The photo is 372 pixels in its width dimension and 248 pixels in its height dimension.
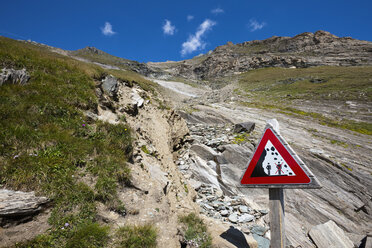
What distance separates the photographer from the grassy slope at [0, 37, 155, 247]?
3945 millimetres

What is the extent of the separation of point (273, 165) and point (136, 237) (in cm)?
385

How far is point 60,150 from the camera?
5254 mm

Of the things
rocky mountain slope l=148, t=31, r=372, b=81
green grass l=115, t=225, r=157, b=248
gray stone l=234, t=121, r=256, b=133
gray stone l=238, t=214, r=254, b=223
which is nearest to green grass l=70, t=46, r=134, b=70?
rocky mountain slope l=148, t=31, r=372, b=81

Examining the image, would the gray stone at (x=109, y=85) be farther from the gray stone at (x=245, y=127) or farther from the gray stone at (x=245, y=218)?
the gray stone at (x=245, y=127)

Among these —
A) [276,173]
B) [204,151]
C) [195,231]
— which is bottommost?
[195,231]

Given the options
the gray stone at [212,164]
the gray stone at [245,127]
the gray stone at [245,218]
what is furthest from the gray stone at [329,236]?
the gray stone at [245,127]

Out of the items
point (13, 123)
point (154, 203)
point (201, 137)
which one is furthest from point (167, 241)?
point (201, 137)

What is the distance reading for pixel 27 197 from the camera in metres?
3.83

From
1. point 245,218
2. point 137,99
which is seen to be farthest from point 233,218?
point 137,99

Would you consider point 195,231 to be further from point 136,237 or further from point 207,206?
point 207,206

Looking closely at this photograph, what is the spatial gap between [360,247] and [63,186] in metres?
13.2

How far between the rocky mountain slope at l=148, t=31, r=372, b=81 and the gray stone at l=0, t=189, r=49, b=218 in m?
110

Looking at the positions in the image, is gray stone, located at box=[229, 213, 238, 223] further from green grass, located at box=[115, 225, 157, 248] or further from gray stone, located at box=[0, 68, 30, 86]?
gray stone, located at box=[0, 68, 30, 86]

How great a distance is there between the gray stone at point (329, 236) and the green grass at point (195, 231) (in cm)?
650
